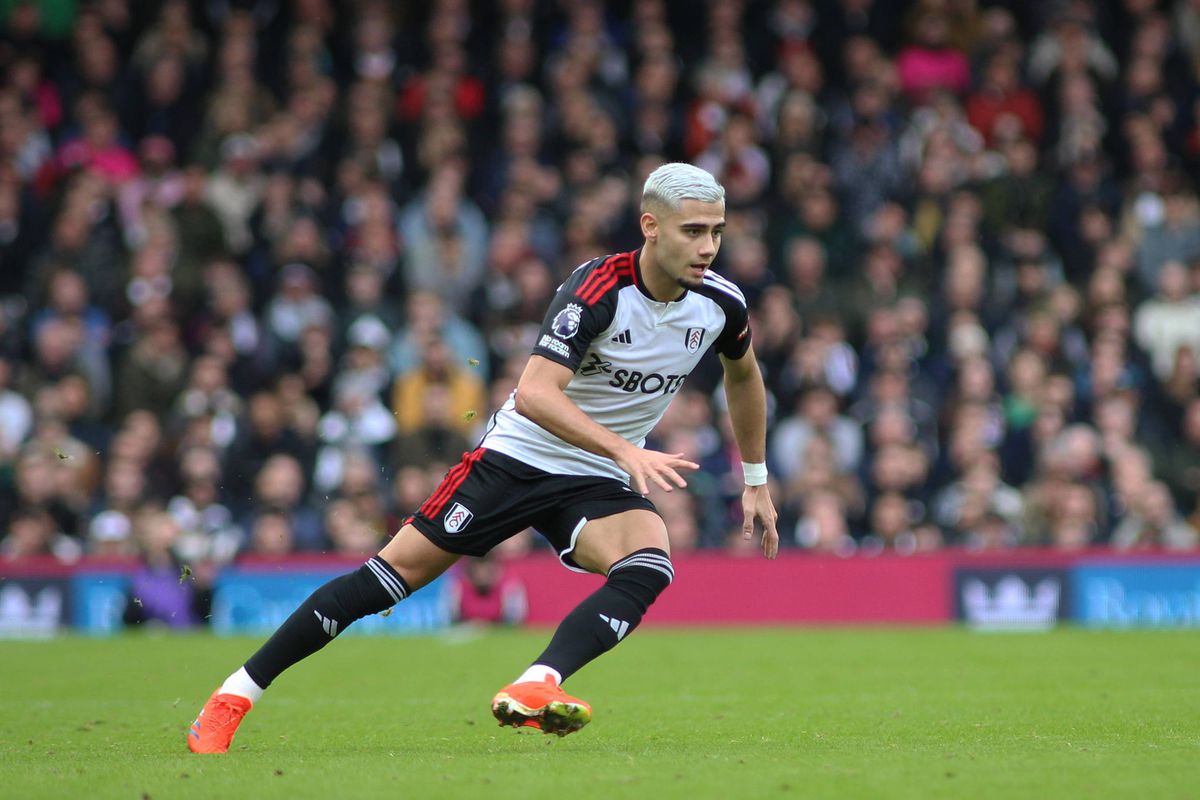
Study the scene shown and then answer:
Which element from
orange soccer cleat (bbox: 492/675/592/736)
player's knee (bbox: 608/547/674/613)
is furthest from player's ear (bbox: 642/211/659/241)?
orange soccer cleat (bbox: 492/675/592/736)

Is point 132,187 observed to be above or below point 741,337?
above

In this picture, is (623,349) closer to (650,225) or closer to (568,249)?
(650,225)

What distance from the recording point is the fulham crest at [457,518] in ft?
22.0

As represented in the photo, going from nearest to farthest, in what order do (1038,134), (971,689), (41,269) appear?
(971,689) → (41,269) → (1038,134)

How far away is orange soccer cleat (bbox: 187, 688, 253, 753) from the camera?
6.58 metres

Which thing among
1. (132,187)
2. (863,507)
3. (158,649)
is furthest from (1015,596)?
(132,187)

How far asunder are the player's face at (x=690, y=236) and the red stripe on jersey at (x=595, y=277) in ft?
0.85

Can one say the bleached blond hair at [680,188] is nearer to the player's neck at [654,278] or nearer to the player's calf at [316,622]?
the player's neck at [654,278]

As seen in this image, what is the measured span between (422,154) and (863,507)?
234 inches

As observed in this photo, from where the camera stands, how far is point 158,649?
12523mm

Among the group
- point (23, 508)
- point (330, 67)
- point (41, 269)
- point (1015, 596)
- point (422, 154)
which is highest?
point (330, 67)

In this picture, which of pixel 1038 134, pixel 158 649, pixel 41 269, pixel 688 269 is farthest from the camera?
pixel 1038 134

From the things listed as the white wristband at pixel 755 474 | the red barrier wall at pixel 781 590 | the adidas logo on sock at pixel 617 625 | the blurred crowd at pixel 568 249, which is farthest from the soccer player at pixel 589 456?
the red barrier wall at pixel 781 590

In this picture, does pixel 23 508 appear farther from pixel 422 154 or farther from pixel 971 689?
pixel 971 689
